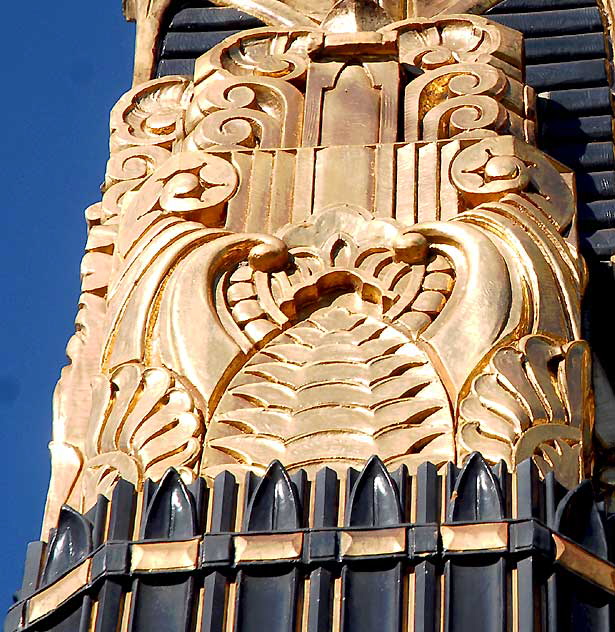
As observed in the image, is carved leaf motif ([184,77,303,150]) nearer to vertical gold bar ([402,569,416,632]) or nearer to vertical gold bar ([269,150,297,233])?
vertical gold bar ([269,150,297,233])

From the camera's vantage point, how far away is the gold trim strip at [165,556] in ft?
37.8

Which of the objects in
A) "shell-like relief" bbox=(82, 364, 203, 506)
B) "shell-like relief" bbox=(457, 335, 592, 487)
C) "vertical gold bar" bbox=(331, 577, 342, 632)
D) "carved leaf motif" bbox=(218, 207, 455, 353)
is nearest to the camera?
"vertical gold bar" bbox=(331, 577, 342, 632)

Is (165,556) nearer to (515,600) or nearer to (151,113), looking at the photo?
(515,600)

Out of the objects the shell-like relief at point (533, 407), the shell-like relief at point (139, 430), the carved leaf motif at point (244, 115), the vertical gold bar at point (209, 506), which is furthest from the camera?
the carved leaf motif at point (244, 115)

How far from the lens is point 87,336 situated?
1334 cm

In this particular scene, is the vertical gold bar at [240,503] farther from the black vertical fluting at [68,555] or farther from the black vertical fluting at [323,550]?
the black vertical fluting at [68,555]

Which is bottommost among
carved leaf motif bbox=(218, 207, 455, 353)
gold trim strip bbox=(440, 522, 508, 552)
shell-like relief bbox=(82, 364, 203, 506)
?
gold trim strip bbox=(440, 522, 508, 552)

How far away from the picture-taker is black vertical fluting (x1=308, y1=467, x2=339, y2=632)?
1125 cm

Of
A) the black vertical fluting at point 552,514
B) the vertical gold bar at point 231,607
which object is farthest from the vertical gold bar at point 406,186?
the vertical gold bar at point 231,607

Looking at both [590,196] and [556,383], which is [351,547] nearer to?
[556,383]

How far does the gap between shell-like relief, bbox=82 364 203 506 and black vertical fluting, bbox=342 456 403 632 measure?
857mm

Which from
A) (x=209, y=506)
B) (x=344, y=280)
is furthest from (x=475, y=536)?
(x=344, y=280)

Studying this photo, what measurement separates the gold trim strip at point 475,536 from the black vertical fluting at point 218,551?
2.76ft

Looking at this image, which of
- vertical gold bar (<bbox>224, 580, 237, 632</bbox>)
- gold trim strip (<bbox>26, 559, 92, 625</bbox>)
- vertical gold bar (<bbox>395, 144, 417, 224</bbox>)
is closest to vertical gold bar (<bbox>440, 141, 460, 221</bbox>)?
vertical gold bar (<bbox>395, 144, 417, 224</bbox>)
